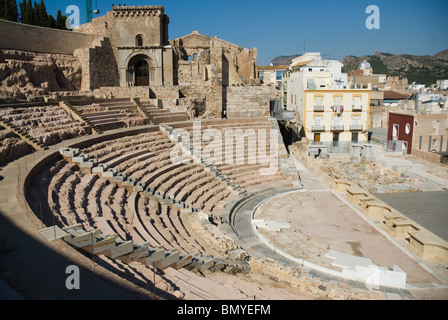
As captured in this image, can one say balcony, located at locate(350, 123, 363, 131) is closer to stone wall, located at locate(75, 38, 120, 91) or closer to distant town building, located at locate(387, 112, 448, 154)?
distant town building, located at locate(387, 112, 448, 154)

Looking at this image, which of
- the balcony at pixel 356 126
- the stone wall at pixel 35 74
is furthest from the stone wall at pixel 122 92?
the balcony at pixel 356 126

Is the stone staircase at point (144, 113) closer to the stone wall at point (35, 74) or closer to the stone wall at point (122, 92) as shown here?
the stone wall at point (122, 92)

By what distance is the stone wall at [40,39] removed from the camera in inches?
862

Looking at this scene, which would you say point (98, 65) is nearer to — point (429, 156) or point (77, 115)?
point (77, 115)

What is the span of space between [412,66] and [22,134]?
111 meters

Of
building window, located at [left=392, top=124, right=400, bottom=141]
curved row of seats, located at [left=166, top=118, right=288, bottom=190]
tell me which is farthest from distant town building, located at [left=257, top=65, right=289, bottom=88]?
curved row of seats, located at [left=166, top=118, right=288, bottom=190]

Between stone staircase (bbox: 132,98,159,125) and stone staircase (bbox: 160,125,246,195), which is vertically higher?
stone staircase (bbox: 132,98,159,125)

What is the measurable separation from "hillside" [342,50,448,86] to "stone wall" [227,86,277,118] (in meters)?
69.9

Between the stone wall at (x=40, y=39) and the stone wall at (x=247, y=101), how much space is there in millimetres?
11603

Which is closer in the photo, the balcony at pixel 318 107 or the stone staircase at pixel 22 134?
the stone staircase at pixel 22 134

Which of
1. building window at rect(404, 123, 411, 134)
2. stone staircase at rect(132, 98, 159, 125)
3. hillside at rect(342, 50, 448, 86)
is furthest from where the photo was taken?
hillside at rect(342, 50, 448, 86)

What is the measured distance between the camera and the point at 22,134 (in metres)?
13.5

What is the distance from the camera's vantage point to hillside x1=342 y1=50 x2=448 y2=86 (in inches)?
3607

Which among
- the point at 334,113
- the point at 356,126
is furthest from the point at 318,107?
the point at 356,126
